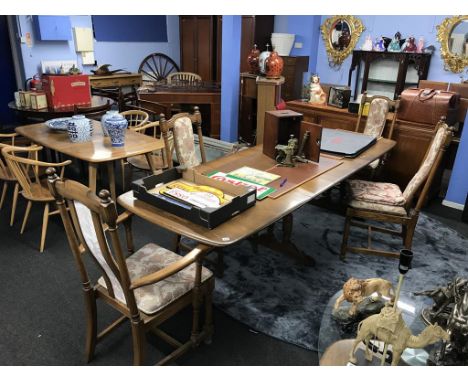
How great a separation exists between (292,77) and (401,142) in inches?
Answer: 83.1

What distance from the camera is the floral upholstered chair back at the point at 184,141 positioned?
2623mm

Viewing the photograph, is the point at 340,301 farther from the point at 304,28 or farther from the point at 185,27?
the point at 185,27

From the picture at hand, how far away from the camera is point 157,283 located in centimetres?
173

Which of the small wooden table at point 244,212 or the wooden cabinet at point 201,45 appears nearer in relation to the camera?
the small wooden table at point 244,212

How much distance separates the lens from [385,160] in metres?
3.57

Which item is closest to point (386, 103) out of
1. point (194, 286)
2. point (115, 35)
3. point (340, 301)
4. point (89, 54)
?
point (340, 301)

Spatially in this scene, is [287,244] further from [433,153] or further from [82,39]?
[82,39]

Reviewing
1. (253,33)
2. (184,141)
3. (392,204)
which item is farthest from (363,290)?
(253,33)

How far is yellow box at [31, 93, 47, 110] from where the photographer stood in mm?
3740

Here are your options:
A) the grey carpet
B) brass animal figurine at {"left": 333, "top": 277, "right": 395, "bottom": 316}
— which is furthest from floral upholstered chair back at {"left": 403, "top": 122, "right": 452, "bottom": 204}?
brass animal figurine at {"left": 333, "top": 277, "right": 395, "bottom": 316}

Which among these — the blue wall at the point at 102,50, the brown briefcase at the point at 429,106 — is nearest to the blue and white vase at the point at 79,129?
the blue wall at the point at 102,50

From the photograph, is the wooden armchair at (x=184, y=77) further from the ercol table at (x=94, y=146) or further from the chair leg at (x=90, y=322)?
the chair leg at (x=90, y=322)

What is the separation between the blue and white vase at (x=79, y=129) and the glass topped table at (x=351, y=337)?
6.86 feet

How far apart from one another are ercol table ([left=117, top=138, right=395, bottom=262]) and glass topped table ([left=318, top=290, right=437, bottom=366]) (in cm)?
53
